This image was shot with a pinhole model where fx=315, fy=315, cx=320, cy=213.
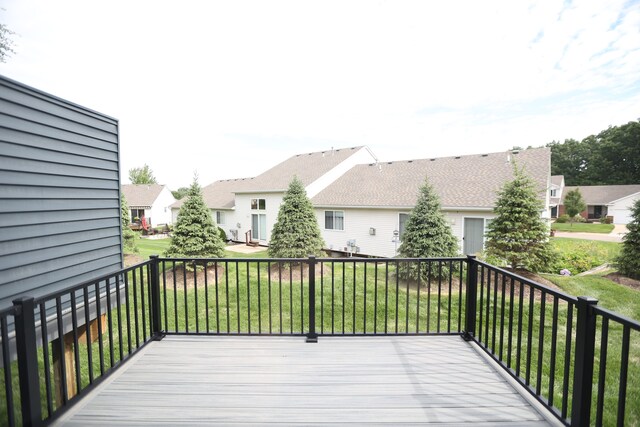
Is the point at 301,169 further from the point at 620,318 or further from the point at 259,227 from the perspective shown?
the point at 620,318

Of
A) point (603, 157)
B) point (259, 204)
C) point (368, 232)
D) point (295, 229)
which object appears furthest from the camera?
point (603, 157)

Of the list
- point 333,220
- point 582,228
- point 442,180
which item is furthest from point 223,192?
point 582,228

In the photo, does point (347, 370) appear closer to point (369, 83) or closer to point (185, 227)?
point (185, 227)

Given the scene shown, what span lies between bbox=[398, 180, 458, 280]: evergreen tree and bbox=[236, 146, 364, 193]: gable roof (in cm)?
752

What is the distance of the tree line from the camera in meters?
37.8

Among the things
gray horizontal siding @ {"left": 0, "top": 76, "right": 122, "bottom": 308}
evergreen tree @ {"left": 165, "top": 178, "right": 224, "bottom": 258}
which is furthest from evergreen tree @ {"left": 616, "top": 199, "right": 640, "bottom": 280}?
gray horizontal siding @ {"left": 0, "top": 76, "right": 122, "bottom": 308}

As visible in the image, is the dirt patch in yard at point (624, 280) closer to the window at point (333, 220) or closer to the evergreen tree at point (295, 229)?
the evergreen tree at point (295, 229)

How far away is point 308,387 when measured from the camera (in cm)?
233

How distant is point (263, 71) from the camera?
35.3 feet

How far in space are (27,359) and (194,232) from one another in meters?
7.90

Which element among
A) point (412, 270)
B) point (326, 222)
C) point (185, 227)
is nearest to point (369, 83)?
point (326, 222)

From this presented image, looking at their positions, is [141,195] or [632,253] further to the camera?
[141,195]

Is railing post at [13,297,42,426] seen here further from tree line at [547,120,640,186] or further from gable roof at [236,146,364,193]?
tree line at [547,120,640,186]

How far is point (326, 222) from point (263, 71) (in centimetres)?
673
